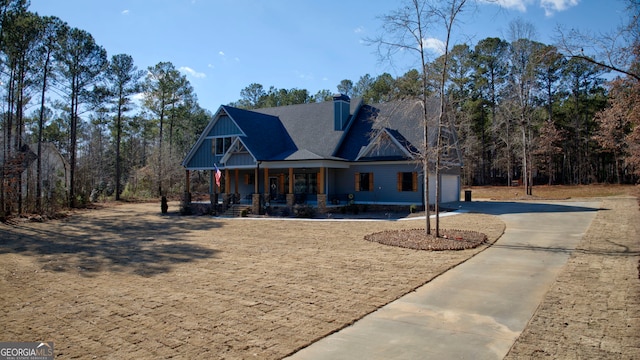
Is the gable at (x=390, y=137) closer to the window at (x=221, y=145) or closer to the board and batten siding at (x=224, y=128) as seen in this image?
the board and batten siding at (x=224, y=128)

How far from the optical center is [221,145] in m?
26.5

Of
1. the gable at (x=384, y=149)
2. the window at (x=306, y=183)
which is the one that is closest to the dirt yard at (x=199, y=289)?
the gable at (x=384, y=149)

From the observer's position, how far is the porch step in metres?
23.2

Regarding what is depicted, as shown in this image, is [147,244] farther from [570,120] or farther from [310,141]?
[570,120]

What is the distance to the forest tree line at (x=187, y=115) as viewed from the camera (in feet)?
69.7

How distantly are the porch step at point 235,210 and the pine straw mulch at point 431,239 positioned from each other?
11.2 metres

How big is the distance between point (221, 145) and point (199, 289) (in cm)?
2003

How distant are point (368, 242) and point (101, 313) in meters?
7.94

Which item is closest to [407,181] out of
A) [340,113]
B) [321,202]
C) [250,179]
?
[321,202]

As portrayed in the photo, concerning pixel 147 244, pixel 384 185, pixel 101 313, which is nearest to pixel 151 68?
pixel 384 185

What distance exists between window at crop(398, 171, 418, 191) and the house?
55mm

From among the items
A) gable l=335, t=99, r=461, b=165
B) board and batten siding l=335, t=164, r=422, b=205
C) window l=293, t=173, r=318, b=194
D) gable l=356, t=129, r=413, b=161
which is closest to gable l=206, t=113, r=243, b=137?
window l=293, t=173, r=318, b=194

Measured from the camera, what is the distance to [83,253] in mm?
11609

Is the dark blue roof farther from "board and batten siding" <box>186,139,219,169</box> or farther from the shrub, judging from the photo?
the shrub
